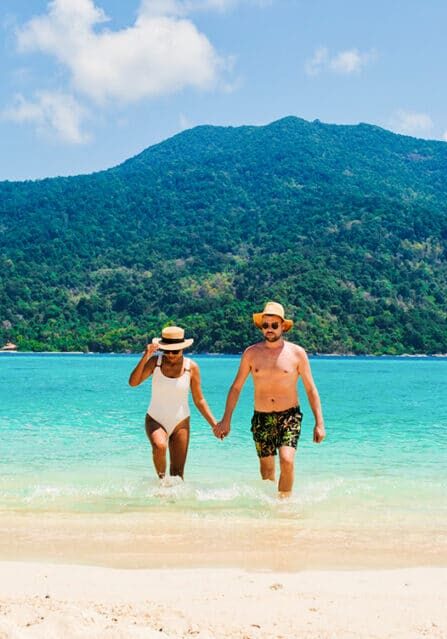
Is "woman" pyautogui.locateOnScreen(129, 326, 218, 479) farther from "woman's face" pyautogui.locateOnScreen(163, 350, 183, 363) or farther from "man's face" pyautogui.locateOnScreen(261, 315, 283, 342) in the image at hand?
"man's face" pyautogui.locateOnScreen(261, 315, 283, 342)

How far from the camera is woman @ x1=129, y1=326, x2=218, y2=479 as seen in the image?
23.4ft

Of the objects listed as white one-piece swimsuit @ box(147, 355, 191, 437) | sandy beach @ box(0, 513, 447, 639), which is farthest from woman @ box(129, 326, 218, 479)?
sandy beach @ box(0, 513, 447, 639)

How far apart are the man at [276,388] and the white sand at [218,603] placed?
2.06m

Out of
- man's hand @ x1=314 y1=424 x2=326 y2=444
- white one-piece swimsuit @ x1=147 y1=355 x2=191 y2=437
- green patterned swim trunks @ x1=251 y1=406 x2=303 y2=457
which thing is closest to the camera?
man's hand @ x1=314 y1=424 x2=326 y2=444

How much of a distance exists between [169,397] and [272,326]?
46.3 inches

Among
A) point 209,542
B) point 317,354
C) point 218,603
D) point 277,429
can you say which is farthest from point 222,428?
point 317,354

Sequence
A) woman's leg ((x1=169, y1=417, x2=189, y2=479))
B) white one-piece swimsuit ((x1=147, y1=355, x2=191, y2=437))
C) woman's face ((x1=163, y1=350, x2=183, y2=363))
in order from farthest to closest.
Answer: woman's leg ((x1=169, y1=417, x2=189, y2=479)), white one-piece swimsuit ((x1=147, y1=355, x2=191, y2=437)), woman's face ((x1=163, y1=350, x2=183, y2=363))

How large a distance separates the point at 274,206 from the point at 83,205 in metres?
35.2

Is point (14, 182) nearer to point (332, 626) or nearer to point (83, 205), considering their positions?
point (83, 205)

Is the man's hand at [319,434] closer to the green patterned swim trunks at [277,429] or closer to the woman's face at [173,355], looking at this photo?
the green patterned swim trunks at [277,429]

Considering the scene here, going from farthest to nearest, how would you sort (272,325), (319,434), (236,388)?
1. (236,388)
2. (272,325)
3. (319,434)

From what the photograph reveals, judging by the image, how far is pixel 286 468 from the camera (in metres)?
7.00

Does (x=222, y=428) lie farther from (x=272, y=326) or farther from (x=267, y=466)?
(x=272, y=326)

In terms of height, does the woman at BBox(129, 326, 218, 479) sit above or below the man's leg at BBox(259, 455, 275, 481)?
above
